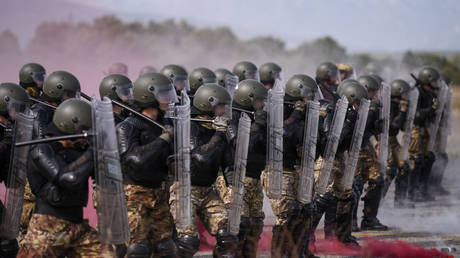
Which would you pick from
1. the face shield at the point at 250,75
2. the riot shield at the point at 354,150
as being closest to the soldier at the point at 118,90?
the riot shield at the point at 354,150

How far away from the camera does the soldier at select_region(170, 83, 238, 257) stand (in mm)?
6199

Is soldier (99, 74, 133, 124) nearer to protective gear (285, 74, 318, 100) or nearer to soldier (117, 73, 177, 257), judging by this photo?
soldier (117, 73, 177, 257)

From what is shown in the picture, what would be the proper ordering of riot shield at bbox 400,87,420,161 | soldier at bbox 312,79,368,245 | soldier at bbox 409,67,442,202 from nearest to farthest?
soldier at bbox 312,79,368,245, riot shield at bbox 400,87,420,161, soldier at bbox 409,67,442,202

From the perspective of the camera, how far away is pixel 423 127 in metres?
12.8

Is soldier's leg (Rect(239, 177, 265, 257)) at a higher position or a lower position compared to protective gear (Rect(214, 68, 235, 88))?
lower

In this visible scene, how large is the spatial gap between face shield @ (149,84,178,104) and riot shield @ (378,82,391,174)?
4347 mm

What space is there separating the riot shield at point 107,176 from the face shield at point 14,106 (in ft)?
5.74

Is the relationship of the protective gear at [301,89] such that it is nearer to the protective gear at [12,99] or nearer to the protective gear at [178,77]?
the protective gear at [178,77]

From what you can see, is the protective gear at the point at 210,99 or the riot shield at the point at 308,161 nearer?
the protective gear at the point at 210,99

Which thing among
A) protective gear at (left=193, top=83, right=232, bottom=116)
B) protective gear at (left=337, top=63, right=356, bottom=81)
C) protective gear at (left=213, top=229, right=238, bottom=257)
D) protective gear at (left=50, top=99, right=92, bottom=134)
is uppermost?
protective gear at (left=337, top=63, right=356, bottom=81)

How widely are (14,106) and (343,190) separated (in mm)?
4153

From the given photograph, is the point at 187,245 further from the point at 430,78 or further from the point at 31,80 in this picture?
the point at 430,78

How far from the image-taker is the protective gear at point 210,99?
21.9 ft

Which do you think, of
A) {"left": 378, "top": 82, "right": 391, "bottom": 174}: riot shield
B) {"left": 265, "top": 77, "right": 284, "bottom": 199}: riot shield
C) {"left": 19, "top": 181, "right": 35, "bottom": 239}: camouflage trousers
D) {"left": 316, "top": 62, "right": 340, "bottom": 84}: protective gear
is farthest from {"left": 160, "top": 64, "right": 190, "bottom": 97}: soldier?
{"left": 19, "top": 181, "right": 35, "bottom": 239}: camouflage trousers
